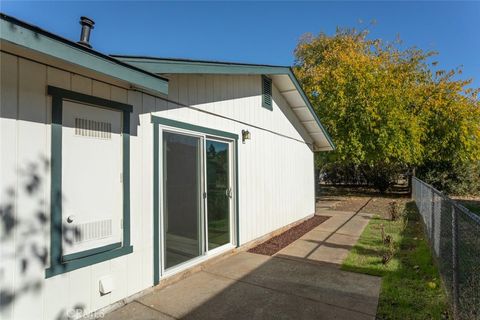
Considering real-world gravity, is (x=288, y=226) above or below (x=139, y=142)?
below

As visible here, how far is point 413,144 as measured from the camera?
1382 cm

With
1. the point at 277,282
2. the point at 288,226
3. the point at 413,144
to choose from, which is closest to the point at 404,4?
the point at 413,144

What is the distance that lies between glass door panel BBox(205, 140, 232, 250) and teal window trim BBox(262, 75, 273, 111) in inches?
81.5

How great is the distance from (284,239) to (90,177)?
5.18 m

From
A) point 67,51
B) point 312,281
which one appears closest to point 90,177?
point 67,51

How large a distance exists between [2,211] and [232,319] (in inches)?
98.7

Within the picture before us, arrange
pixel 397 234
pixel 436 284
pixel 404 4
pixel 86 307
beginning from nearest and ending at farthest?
pixel 86 307 → pixel 436 284 → pixel 397 234 → pixel 404 4

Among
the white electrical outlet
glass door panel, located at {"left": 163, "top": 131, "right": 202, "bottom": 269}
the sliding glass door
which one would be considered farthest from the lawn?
the white electrical outlet

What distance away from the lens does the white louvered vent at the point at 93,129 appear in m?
3.16

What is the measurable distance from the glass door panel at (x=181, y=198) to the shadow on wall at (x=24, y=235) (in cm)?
163

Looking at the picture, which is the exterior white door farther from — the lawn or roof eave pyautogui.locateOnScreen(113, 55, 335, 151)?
the lawn

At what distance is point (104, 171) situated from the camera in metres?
3.36

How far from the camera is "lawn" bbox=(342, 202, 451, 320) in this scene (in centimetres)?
349

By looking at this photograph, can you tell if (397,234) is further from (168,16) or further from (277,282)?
(168,16)
